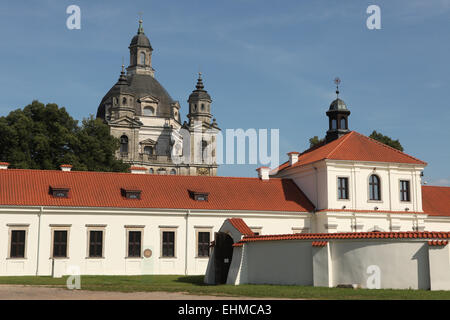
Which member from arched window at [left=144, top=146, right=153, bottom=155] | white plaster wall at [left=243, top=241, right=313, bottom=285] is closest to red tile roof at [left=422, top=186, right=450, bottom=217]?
white plaster wall at [left=243, top=241, right=313, bottom=285]

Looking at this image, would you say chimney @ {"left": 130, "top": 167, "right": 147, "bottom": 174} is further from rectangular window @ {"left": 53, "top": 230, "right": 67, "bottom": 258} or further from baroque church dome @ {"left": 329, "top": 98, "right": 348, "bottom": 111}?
baroque church dome @ {"left": 329, "top": 98, "right": 348, "bottom": 111}

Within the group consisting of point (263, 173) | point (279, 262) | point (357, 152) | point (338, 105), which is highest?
point (338, 105)

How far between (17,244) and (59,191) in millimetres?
3860

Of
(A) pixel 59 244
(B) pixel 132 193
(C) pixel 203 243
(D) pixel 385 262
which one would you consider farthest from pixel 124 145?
(D) pixel 385 262

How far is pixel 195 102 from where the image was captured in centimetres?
9138

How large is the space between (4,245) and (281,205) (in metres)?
17.1

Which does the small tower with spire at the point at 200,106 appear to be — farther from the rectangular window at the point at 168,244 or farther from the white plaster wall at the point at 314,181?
the rectangular window at the point at 168,244

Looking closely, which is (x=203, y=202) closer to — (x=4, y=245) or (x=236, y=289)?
(x=4, y=245)

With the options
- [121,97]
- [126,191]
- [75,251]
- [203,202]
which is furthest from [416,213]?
[121,97]

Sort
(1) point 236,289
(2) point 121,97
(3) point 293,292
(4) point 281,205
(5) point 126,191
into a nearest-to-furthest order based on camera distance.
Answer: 1. (3) point 293,292
2. (1) point 236,289
3. (5) point 126,191
4. (4) point 281,205
5. (2) point 121,97

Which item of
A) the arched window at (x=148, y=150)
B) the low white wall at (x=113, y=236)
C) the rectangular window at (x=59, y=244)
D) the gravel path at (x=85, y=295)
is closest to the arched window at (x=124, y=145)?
the arched window at (x=148, y=150)

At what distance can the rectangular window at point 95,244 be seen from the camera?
32531 mm

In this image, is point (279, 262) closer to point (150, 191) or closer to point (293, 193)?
point (150, 191)

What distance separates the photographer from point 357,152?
37.6m
